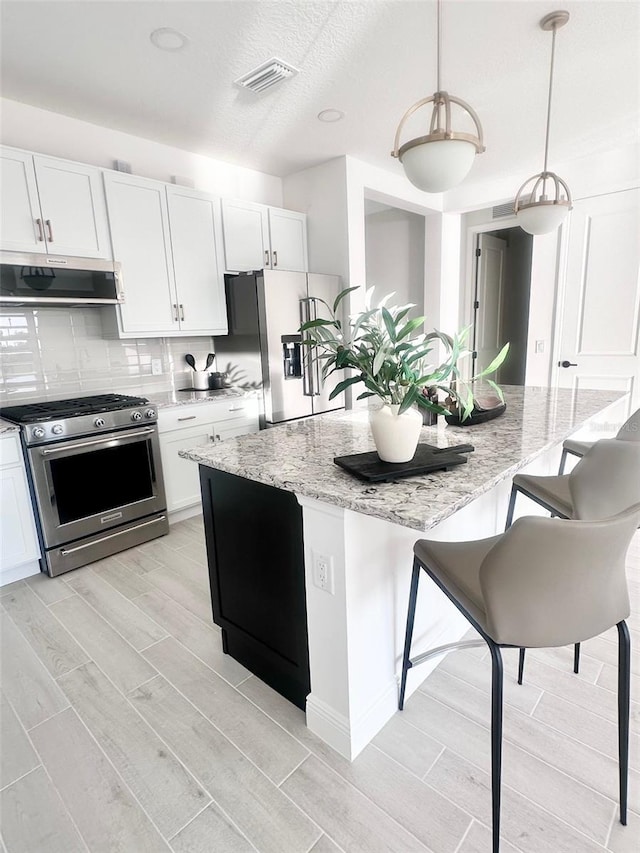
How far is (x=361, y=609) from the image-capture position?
1395 millimetres

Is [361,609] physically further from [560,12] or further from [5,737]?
[560,12]

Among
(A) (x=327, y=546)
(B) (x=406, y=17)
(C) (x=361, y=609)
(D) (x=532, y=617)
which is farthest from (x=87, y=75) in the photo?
(D) (x=532, y=617)

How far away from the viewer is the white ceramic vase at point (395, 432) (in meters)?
1.33

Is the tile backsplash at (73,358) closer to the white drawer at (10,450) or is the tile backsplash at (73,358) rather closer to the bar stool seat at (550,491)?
the white drawer at (10,450)

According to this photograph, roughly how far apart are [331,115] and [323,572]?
9.84ft

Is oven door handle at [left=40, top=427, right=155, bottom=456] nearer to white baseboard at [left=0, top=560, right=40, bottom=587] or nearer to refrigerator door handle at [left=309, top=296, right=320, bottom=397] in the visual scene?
white baseboard at [left=0, top=560, right=40, bottom=587]

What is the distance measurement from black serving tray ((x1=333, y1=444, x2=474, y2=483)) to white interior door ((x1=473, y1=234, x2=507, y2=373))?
13.7ft

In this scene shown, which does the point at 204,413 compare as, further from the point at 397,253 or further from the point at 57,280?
the point at 397,253

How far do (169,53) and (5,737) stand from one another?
3.10m

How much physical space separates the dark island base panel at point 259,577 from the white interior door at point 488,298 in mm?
4375

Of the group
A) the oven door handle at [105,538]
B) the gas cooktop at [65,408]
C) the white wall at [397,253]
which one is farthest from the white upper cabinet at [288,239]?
the oven door handle at [105,538]

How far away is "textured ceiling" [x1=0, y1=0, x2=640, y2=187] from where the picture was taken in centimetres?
203

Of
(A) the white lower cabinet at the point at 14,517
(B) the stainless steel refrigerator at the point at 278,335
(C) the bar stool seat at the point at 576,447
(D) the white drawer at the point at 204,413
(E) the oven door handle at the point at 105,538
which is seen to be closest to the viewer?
(C) the bar stool seat at the point at 576,447

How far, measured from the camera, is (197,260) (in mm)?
3426
